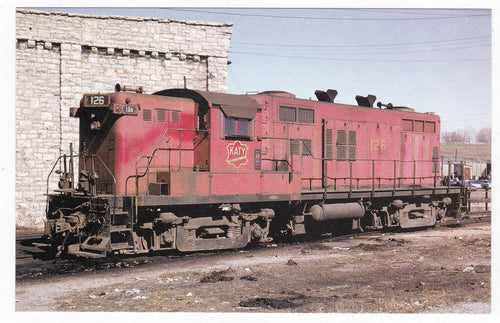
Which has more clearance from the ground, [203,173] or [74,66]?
[74,66]

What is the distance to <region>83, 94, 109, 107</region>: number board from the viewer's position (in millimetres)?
10289

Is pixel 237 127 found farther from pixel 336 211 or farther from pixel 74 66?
pixel 74 66

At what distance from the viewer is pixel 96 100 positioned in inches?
408

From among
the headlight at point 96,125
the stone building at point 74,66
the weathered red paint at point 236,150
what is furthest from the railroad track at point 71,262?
the stone building at point 74,66

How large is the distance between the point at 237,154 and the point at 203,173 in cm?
112

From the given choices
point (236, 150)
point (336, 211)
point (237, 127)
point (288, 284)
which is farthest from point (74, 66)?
point (288, 284)

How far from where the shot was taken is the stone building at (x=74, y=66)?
17.2 metres

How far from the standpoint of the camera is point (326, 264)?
9.97m

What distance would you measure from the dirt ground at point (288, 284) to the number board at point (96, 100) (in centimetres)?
352

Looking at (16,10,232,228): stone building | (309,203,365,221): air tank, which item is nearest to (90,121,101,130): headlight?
(309,203,365,221): air tank

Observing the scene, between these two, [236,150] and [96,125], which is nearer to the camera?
[96,125]
